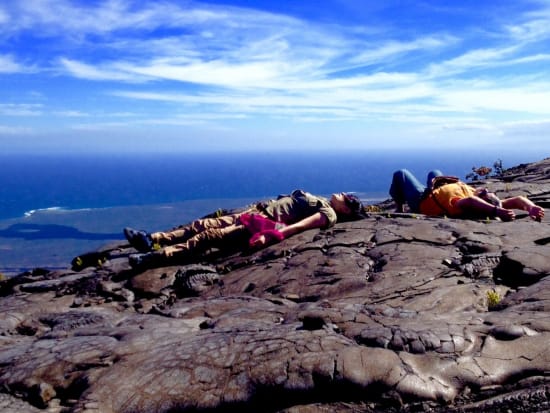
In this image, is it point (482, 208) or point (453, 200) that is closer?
point (482, 208)

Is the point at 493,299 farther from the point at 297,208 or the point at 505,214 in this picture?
the point at 297,208

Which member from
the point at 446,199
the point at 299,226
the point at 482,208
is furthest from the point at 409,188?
the point at 299,226

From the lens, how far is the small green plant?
8.42 metres

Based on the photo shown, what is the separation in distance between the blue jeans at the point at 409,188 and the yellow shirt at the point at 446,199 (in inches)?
20.6

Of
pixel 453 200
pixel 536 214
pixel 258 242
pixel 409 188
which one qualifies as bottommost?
pixel 258 242

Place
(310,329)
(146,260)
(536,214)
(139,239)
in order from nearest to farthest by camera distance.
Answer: (310,329), (146,260), (536,214), (139,239)

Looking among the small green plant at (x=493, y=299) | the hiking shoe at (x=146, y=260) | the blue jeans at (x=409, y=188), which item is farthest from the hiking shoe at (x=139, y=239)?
the small green plant at (x=493, y=299)

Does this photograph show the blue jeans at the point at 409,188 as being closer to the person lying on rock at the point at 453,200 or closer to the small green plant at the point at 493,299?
the person lying on rock at the point at 453,200

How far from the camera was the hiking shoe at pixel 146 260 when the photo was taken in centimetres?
1357

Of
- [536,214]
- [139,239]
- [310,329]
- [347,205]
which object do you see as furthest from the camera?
[347,205]

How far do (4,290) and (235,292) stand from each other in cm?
764

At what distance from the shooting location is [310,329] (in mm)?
7227

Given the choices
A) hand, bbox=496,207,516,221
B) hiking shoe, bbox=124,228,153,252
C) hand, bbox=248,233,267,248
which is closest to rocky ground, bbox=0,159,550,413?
hand, bbox=248,233,267,248

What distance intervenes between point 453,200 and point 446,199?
22 cm
